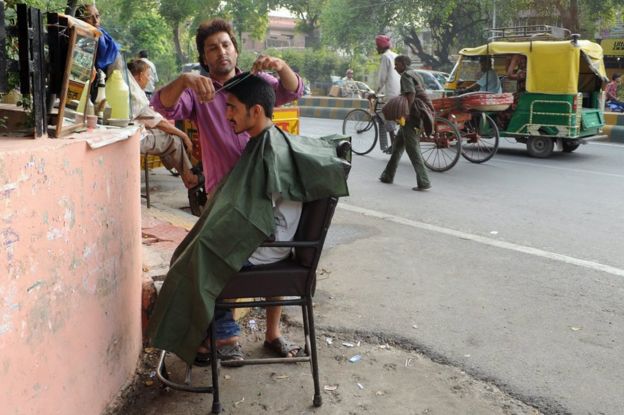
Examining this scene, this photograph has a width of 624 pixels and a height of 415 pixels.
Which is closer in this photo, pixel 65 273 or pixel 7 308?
pixel 7 308

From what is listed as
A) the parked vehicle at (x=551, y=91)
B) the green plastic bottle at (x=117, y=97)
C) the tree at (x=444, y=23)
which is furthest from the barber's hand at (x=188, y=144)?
the tree at (x=444, y=23)

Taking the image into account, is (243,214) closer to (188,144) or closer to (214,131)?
(214,131)

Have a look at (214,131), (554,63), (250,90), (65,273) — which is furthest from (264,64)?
(554,63)

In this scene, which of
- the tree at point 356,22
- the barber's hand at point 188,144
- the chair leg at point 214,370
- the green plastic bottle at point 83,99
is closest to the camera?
the green plastic bottle at point 83,99

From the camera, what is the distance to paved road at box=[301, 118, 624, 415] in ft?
10.8

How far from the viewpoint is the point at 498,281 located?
4.54 meters

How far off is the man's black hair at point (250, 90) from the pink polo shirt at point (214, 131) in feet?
0.85

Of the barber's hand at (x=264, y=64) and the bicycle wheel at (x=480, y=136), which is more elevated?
the barber's hand at (x=264, y=64)

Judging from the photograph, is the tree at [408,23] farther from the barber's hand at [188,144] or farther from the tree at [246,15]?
the barber's hand at [188,144]

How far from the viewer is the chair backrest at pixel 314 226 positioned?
265cm

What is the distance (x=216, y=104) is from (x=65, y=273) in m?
1.22

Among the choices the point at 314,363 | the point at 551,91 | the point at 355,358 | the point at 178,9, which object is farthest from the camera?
the point at 178,9

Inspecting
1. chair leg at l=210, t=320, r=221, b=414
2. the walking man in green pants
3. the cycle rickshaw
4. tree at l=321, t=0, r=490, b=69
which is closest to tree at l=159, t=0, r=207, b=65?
tree at l=321, t=0, r=490, b=69

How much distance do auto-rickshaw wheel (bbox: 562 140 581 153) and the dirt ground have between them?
8.63 m
